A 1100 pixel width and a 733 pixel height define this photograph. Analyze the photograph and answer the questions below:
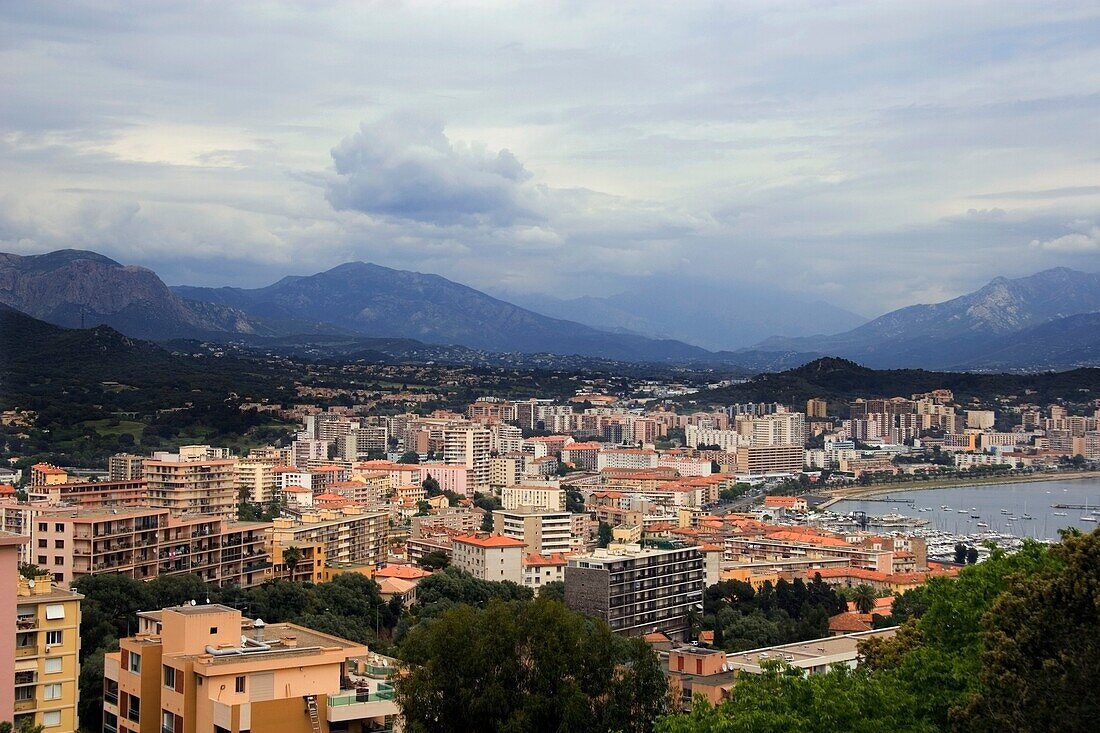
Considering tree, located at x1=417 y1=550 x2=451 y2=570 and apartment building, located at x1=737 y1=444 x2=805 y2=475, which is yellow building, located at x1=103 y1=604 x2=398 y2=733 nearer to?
tree, located at x1=417 y1=550 x2=451 y2=570

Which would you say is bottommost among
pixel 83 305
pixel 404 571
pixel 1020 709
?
pixel 404 571

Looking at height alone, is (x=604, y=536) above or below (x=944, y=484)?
above

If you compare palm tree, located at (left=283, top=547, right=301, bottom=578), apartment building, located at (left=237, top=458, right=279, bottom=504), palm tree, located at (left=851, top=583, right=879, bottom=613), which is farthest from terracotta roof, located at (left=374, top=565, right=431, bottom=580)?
apartment building, located at (left=237, top=458, right=279, bottom=504)

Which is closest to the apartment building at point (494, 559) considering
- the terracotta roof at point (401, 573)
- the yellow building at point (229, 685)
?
the terracotta roof at point (401, 573)

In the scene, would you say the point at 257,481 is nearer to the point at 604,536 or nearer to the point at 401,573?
the point at 604,536

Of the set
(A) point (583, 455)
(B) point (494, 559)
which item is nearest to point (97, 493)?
(B) point (494, 559)

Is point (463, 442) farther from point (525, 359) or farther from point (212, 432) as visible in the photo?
point (525, 359)

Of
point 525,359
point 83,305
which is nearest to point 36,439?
point 83,305
